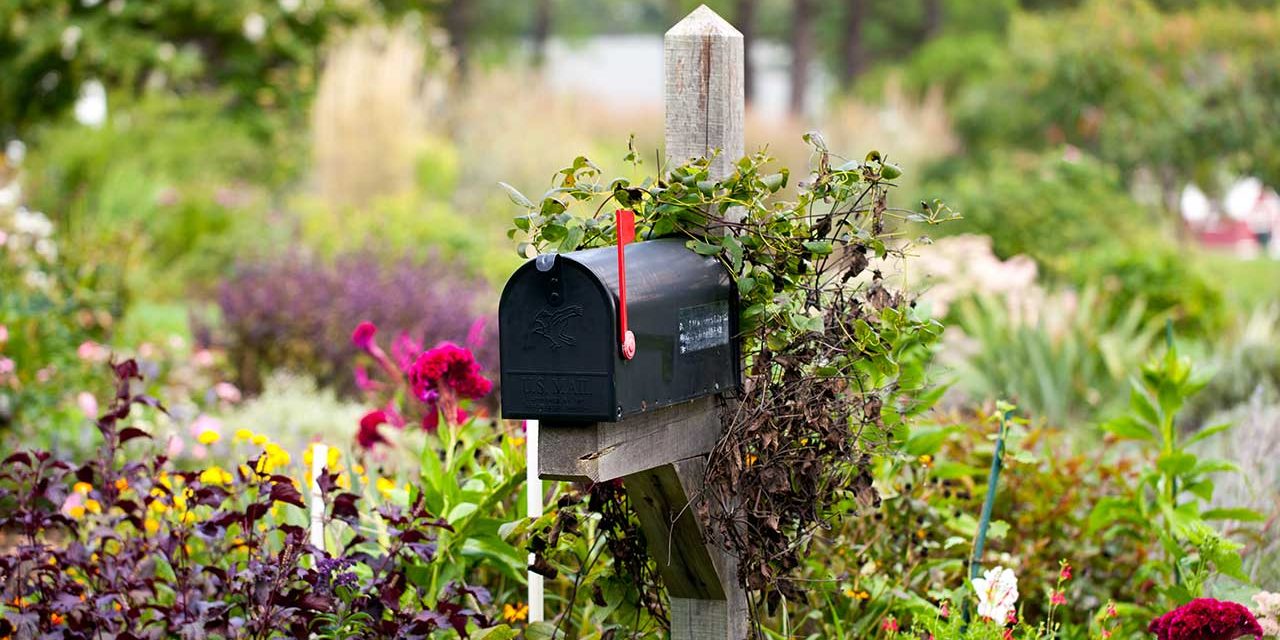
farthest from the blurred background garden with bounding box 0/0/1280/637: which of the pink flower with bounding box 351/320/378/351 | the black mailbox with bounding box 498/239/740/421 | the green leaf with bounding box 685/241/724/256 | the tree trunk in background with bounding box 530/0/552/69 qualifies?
the tree trunk in background with bounding box 530/0/552/69

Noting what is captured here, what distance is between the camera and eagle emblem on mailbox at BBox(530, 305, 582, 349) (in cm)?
229

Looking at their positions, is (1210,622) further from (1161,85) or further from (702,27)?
(1161,85)

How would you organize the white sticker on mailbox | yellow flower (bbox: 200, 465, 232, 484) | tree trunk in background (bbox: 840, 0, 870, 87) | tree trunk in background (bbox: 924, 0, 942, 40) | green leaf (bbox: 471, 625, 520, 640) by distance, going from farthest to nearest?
1. tree trunk in background (bbox: 924, 0, 942, 40)
2. tree trunk in background (bbox: 840, 0, 870, 87)
3. yellow flower (bbox: 200, 465, 232, 484)
4. green leaf (bbox: 471, 625, 520, 640)
5. the white sticker on mailbox

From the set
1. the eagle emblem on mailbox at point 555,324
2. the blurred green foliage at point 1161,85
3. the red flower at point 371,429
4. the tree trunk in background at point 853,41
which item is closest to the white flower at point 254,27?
the blurred green foliage at point 1161,85

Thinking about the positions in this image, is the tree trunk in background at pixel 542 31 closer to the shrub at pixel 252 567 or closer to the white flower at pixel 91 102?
the white flower at pixel 91 102

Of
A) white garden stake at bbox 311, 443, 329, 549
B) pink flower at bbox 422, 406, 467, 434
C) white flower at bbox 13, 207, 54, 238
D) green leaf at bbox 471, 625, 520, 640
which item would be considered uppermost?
white flower at bbox 13, 207, 54, 238

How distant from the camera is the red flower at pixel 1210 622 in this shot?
257 cm

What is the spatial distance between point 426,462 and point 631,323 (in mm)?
975

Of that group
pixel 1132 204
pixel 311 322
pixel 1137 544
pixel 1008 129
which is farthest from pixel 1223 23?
pixel 1137 544

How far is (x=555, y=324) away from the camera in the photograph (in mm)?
2305

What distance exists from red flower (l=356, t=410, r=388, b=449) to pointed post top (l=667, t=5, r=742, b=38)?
1.26m

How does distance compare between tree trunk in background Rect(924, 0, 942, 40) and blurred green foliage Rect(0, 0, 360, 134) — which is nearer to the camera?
blurred green foliage Rect(0, 0, 360, 134)

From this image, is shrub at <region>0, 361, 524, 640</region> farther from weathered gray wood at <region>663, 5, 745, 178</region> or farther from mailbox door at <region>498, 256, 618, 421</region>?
weathered gray wood at <region>663, 5, 745, 178</region>

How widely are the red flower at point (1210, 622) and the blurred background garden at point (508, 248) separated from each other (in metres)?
0.63
